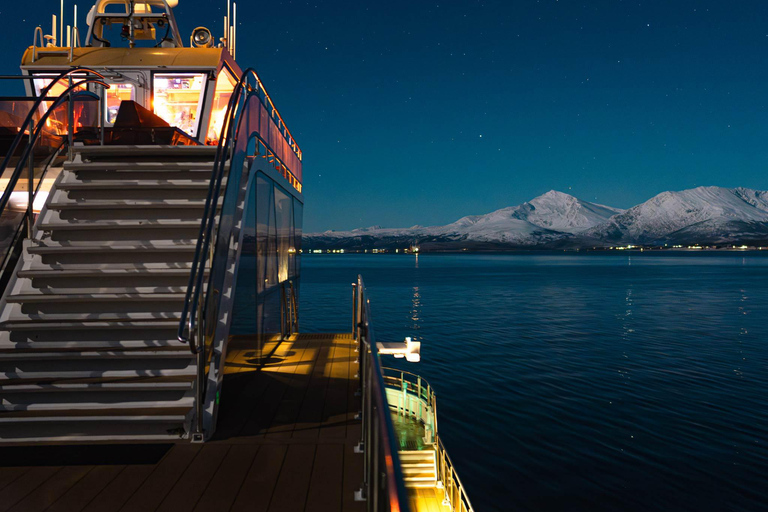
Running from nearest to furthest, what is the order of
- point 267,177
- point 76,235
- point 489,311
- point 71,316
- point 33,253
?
point 71,316 < point 33,253 < point 76,235 < point 267,177 < point 489,311

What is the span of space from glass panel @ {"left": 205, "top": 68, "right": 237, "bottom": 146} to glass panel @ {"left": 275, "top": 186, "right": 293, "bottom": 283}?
359cm

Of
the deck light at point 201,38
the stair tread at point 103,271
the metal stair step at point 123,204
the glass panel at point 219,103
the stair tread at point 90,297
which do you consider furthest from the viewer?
the deck light at point 201,38

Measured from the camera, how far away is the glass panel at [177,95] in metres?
12.2

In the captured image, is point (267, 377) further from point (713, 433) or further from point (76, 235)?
point (713, 433)

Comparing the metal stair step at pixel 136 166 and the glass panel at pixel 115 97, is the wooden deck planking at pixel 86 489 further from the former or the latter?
the glass panel at pixel 115 97

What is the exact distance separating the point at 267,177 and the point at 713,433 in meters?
16.2

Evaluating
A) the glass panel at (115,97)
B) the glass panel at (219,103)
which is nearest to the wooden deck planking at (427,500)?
the glass panel at (219,103)

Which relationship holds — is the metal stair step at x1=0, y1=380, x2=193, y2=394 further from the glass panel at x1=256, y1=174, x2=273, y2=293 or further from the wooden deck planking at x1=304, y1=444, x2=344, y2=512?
the glass panel at x1=256, y1=174, x2=273, y2=293

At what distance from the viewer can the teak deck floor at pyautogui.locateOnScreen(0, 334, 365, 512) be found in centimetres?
341

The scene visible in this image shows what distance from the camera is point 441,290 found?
220 feet

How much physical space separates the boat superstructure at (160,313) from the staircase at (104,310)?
17mm

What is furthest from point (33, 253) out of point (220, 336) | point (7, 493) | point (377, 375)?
point (377, 375)

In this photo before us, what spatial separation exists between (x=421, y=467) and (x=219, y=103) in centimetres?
1116

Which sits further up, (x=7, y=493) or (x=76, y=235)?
(x=76, y=235)
